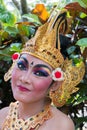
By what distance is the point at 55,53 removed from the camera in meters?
1.37

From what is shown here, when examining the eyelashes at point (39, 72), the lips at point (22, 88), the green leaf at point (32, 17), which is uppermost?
the green leaf at point (32, 17)

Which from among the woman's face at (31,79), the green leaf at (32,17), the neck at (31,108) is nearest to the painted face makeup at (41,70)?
the woman's face at (31,79)

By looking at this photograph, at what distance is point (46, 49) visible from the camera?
4.47 feet

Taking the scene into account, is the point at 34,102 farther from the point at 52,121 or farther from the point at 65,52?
the point at 65,52

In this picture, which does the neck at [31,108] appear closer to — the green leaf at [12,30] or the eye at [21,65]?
the eye at [21,65]

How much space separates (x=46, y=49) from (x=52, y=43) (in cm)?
4

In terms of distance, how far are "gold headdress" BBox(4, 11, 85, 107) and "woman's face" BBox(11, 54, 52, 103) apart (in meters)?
0.03

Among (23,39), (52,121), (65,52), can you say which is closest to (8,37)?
(23,39)

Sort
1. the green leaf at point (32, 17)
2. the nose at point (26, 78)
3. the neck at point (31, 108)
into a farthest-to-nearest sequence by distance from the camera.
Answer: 1. the green leaf at point (32, 17)
2. the neck at point (31, 108)
3. the nose at point (26, 78)

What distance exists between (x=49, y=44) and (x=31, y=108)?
11.5 inches

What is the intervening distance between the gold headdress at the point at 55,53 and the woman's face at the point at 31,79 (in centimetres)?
3

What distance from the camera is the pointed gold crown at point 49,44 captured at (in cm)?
136

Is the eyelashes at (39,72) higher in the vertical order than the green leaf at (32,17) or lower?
lower

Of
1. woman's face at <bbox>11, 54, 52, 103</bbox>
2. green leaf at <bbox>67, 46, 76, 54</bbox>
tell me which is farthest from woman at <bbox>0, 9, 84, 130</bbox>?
green leaf at <bbox>67, 46, 76, 54</bbox>
